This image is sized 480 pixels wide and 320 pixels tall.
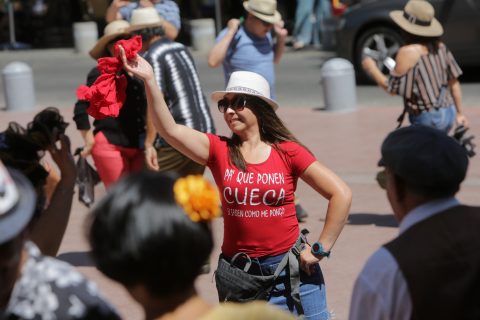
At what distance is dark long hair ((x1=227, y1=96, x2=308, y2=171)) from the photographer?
198 inches

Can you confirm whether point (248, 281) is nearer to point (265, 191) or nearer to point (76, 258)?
point (265, 191)

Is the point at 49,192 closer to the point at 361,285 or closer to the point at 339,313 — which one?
the point at 361,285

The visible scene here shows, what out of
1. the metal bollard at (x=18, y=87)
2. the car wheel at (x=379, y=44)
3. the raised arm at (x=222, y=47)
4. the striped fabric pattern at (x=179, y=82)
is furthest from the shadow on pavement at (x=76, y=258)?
the car wheel at (x=379, y=44)

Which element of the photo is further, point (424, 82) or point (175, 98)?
point (424, 82)

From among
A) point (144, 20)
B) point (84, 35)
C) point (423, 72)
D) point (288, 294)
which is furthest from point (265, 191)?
point (84, 35)

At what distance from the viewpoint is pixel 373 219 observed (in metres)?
9.07

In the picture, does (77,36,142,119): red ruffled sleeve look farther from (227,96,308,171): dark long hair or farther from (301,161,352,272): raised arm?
(301,161,352,272): raised arm

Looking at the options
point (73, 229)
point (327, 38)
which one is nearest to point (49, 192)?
point (73, 229)

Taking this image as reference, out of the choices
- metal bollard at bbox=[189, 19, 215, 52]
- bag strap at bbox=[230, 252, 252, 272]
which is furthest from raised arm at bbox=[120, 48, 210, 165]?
metal bollard at bbox=[189, 19, 215, 52]

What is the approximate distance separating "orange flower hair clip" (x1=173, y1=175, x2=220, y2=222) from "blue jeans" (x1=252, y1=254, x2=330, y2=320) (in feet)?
6.66

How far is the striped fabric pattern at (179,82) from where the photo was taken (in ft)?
23.6

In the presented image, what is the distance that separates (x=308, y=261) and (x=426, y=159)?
172 cm

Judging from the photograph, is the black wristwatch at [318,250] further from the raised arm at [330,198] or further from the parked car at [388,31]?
the parked car at [388,31]

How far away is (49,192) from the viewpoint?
13.5ft
